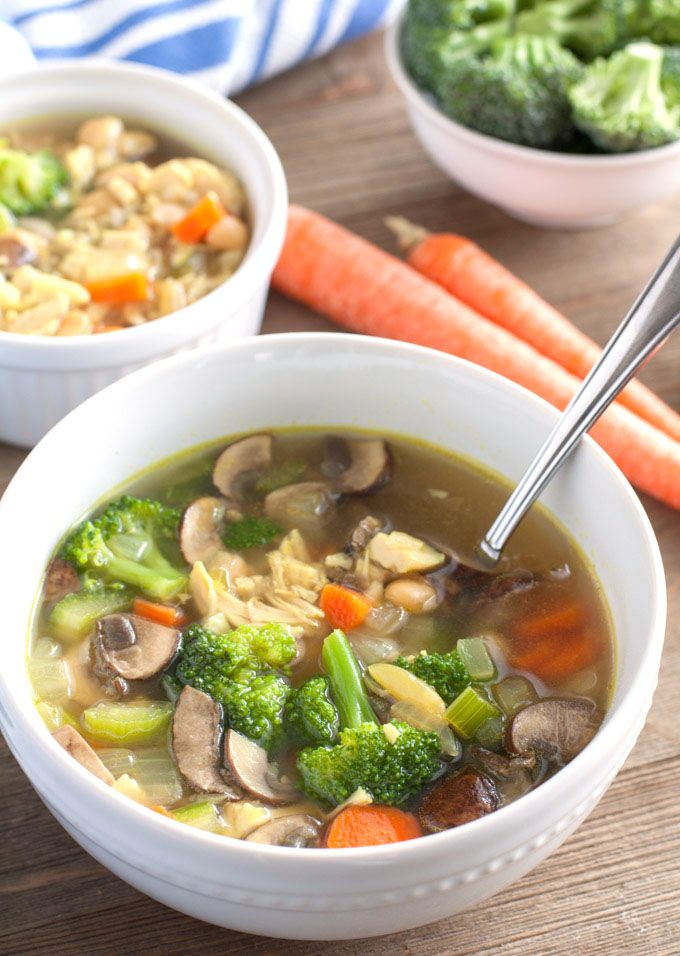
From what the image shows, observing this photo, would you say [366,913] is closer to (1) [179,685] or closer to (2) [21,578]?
(1) [179,685]

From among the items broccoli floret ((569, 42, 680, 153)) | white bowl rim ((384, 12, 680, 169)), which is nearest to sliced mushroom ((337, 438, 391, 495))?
white bowl rim ((384, 12, 680, 169))

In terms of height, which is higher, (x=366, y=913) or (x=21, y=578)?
(x=366, y=913)

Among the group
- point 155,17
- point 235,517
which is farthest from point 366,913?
point 155,17

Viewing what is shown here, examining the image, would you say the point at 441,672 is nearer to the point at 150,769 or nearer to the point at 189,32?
the point at 150,769

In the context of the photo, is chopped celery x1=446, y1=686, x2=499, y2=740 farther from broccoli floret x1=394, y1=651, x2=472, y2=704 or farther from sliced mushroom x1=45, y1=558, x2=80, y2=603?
sliced mushroom x1=45, y1=558, x2=80, y2=603

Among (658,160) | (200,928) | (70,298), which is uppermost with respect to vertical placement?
(658,160)

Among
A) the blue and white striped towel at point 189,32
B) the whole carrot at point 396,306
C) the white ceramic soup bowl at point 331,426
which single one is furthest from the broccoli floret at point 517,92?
the white ceramic soup bowl at point 331,426

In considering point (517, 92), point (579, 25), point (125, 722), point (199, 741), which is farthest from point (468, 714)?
point (579, 25)
